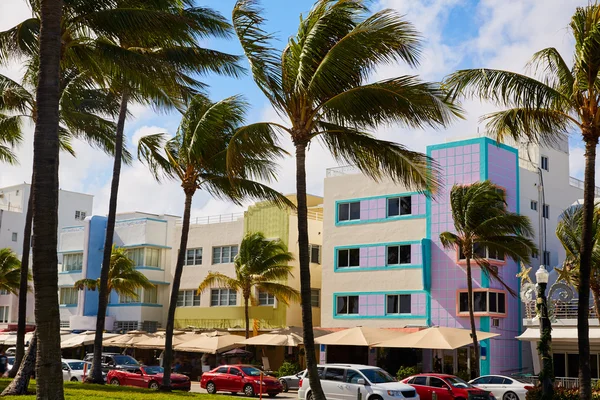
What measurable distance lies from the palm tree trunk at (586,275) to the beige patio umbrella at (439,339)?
16.6 metres

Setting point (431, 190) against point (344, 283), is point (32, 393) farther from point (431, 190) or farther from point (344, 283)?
point (344, 283)

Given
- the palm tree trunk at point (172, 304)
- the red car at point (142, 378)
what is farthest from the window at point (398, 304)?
the palm tree trunk at point (172, 304)

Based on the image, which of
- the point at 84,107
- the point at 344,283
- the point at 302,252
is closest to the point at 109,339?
the point at 344,283

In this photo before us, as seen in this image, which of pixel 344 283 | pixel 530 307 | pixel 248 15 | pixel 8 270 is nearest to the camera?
pixel 248 15

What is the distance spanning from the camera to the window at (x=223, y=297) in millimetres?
52438

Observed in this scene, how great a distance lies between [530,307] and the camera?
38.7 meters

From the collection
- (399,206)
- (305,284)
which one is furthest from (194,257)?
(305,284)

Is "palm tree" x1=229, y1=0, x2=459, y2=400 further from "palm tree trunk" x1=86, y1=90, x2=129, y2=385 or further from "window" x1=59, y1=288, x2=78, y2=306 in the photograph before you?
"window" x1=59, y1=288, x2=78, y2=306

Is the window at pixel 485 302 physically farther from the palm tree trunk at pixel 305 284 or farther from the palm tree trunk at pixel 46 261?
the palm tree trunk at pixel 46 261

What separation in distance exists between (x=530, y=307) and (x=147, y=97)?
2418 cm

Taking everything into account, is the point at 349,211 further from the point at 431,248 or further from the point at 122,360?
the point at 122,360

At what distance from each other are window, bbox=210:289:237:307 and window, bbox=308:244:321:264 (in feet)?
18.8

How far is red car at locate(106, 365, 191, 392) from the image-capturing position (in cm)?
3388

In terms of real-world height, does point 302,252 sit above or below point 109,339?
above
